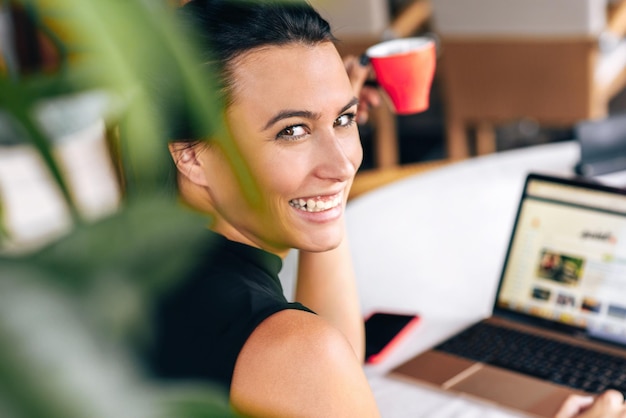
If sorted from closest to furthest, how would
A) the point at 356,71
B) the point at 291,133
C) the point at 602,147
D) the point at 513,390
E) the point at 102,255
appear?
1. the point at 102,255
2. the point at 291,133
3. the point at 513,390
4. the point at 356,71
5. the point at 602,147

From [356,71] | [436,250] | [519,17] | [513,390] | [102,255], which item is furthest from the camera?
[519,17]

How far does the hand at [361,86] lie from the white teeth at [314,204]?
0.32m

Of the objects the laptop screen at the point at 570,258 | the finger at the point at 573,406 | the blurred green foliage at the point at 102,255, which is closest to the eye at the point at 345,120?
the finger at the point at 573,406

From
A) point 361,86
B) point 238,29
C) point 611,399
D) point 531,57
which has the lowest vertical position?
point 531,57

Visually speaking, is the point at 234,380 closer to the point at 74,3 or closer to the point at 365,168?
the point at 74,3

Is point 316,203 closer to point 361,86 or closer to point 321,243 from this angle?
point 321,243

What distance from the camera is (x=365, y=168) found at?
4199 mm

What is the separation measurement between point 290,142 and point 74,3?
654 millimetres

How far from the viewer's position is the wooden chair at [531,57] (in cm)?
311

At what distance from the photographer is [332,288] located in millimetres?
1153

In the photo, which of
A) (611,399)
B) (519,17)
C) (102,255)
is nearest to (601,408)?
(611,399)

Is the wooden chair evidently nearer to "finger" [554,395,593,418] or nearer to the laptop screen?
the laptop screen

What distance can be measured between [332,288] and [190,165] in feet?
1.20

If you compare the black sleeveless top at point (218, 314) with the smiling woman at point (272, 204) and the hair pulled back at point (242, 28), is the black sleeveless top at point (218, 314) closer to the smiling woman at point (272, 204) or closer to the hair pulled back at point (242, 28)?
the smiling woman at point (272, 204)
